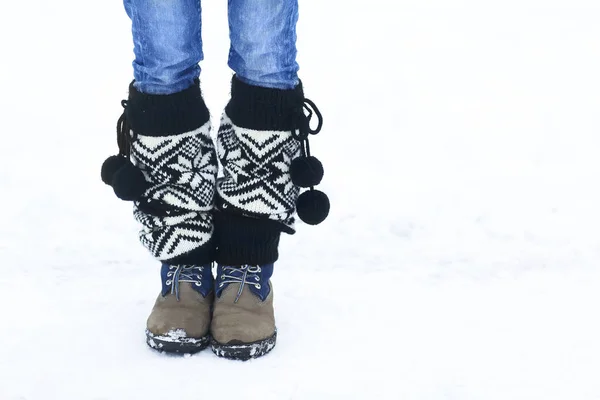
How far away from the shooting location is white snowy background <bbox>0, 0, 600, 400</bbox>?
1.39 meters

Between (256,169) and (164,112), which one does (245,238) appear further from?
(164,112)

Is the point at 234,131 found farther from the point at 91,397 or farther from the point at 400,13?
the point at 400,13

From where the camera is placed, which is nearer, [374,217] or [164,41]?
[164,41]

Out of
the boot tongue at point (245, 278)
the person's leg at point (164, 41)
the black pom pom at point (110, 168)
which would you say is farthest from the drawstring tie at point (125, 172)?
the boot tongue at point (245, 278)

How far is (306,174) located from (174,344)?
40 centimetres

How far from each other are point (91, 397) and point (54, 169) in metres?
1.12

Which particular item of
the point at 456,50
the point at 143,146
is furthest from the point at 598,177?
the point at 143,146

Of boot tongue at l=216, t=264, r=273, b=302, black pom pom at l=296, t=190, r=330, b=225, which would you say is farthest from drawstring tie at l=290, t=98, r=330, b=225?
boot tongue at l=216, t=264, r=273, b=302

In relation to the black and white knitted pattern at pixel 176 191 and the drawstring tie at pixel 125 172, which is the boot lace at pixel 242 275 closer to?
the black and white knitted pattern at pixel 176 191

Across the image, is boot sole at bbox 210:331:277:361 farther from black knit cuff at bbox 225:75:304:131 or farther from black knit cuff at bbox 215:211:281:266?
black knit cuff at bbox 225:75:304:131

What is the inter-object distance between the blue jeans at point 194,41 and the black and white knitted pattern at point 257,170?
0.10 meters

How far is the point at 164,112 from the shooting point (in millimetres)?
1352

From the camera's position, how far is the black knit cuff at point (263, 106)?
1370 mm

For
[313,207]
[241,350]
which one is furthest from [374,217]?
[241,350]
